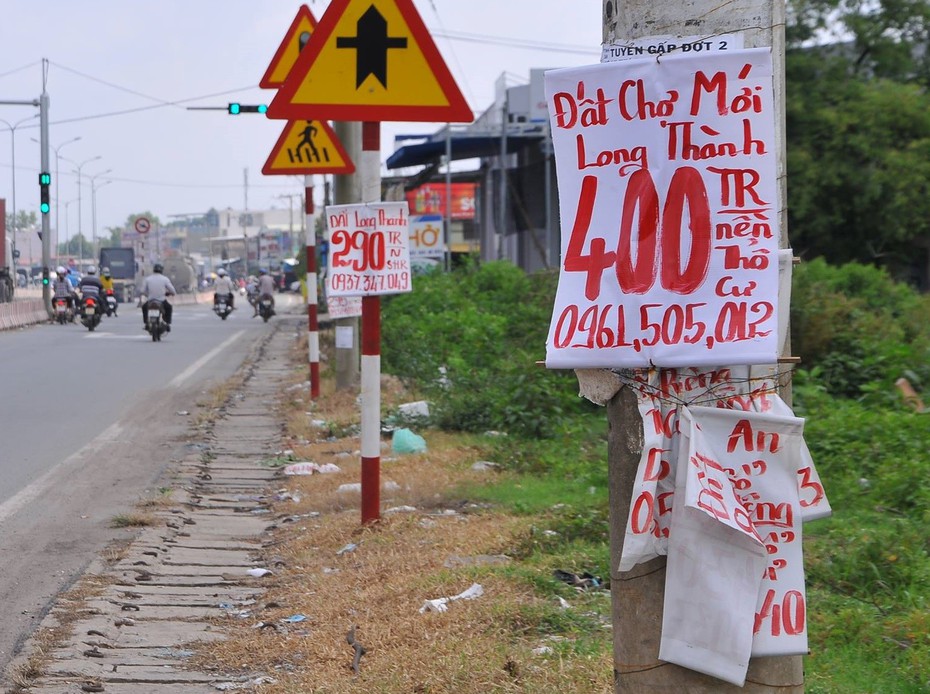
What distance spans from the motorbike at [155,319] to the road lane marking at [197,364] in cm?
134

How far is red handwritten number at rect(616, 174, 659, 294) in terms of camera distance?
297cm

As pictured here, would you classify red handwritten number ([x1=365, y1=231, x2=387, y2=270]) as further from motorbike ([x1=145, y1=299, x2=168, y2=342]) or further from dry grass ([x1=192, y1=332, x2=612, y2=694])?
motorbike ([x1=145, y1=299, x2=168, y2=342])

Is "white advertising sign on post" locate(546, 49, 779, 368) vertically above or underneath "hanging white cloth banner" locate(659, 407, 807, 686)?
above

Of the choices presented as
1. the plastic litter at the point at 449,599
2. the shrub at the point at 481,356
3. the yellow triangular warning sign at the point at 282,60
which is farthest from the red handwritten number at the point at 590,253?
the yellow triangular warning sign at the point at 282,60

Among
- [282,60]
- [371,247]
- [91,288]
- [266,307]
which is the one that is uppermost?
[282,60]

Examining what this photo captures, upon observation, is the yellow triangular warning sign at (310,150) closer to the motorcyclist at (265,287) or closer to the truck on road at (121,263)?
the motorcyclist at (265,287)

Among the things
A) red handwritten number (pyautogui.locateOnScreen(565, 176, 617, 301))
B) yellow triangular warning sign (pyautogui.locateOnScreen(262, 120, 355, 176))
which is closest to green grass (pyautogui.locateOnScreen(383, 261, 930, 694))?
red handwritten number (pyautogui.locateOnScreen(565, 176, 617, 301))

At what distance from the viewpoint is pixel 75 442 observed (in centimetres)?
1116

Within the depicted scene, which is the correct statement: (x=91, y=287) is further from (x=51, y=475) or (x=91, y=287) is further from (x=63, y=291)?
(x=51, y=475)

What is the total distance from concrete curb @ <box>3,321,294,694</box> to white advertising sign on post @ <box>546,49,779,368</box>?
8.02 ft

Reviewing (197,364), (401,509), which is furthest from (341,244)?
(197,364)

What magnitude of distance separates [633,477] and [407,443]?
7143mm

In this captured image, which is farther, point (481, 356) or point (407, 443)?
point (481, 356)

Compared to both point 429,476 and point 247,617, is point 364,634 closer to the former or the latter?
point 247,617
